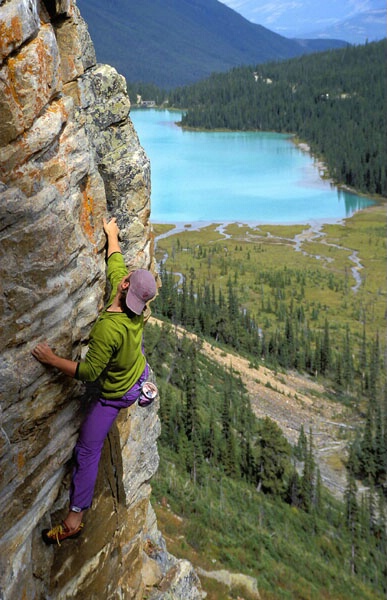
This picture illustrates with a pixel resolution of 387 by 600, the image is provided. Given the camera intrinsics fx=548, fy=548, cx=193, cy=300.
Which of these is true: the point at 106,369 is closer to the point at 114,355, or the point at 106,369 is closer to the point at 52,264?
the point at 114,355

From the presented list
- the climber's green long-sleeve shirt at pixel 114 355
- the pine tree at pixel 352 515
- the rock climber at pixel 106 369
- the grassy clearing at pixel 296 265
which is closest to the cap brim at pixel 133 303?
the rock climber at pixel 106 369

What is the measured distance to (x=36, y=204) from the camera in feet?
17.6

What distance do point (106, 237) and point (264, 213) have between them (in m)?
102

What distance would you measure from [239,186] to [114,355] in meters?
121

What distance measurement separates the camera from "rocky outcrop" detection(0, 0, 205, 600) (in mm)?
5148

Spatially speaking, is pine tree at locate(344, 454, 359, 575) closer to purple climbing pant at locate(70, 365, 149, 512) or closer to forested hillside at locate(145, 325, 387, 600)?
forested hillside at locate(145, 325, 387, 600)

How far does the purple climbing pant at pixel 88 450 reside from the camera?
6359 millimetres

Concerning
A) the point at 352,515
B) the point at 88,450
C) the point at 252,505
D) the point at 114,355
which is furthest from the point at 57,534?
the point at 352,515

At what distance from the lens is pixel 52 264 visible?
5.70m

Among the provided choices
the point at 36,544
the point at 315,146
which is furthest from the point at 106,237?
the point at 315,146

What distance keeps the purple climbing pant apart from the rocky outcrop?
168mm

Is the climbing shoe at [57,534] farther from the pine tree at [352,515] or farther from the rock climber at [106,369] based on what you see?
the pine tree at [352,515]

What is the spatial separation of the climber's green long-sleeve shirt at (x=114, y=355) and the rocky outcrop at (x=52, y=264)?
0.38 metres

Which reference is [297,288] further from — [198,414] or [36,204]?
[36,204]
